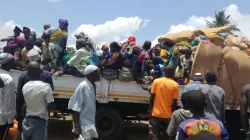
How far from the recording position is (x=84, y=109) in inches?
160

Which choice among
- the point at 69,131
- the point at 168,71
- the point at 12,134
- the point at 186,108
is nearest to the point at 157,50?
the point at 168,71

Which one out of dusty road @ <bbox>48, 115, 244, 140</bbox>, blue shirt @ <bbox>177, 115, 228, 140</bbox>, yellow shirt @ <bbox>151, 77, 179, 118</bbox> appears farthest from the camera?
dusty road @ <bbox>48, 115, 244, 140</bbox>

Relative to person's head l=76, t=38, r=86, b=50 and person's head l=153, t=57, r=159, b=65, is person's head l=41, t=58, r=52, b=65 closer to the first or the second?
person's head l=76, t=38, r=86, b=50

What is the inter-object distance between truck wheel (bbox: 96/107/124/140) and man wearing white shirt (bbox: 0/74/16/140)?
2484 millimetres

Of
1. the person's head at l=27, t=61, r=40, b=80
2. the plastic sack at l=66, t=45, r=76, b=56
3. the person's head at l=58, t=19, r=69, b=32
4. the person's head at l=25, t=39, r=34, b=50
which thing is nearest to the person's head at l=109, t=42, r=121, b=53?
the plastic sack at l=66, t=45, r=76, b=56

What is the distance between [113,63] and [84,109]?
8.46ft

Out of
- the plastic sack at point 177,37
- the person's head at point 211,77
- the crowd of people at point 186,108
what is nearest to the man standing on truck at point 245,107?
the crowd of people at point 186,108

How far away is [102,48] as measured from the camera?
23.8 feet

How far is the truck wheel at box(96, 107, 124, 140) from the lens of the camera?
21.8ft

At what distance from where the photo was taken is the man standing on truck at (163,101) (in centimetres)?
506

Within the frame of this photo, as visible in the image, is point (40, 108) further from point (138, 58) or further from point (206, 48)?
point (206, 48)

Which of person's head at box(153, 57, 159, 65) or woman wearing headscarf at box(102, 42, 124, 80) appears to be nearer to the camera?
woman wearing headscarf at box(102, 42, 124, 80)

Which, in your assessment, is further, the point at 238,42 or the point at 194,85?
the point at 238,42

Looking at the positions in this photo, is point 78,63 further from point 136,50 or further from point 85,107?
point 85,107
